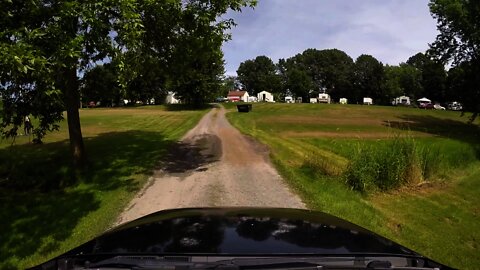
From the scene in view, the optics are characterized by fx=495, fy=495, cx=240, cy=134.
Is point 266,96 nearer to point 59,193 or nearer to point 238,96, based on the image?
point 238,96

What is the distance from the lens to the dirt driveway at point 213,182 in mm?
11695

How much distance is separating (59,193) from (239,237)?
1215 cm

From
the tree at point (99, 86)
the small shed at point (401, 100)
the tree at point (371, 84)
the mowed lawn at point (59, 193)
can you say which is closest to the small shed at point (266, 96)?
the tree at point (371, 84)

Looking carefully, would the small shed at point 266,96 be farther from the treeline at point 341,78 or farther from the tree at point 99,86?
the tree at point 99,86

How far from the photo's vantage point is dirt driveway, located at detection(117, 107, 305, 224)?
11695 millimetres

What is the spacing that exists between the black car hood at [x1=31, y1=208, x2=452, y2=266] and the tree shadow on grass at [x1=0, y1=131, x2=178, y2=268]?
5.81m

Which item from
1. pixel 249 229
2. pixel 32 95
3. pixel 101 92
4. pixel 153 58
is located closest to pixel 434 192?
pixel 153 58

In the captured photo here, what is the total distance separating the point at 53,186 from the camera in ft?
50.1

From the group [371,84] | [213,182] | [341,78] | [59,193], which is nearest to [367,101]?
[371,84]

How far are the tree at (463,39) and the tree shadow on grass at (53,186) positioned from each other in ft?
106

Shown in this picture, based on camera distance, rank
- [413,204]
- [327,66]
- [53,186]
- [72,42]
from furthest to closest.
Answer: [327,66], [53,186], [413,204], [72,42]

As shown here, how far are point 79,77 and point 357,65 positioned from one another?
146 metres

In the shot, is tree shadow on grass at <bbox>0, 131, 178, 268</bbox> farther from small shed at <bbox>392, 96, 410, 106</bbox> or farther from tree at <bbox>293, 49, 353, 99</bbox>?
tree at <bbox>293, 49, 353, 99</bbox>

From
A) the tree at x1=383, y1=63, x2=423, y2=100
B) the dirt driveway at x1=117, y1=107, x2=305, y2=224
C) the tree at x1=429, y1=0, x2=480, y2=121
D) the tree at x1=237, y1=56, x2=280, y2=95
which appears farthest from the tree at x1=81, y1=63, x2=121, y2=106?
the tree at x1=237, y1=56, x2=280, y2=95
